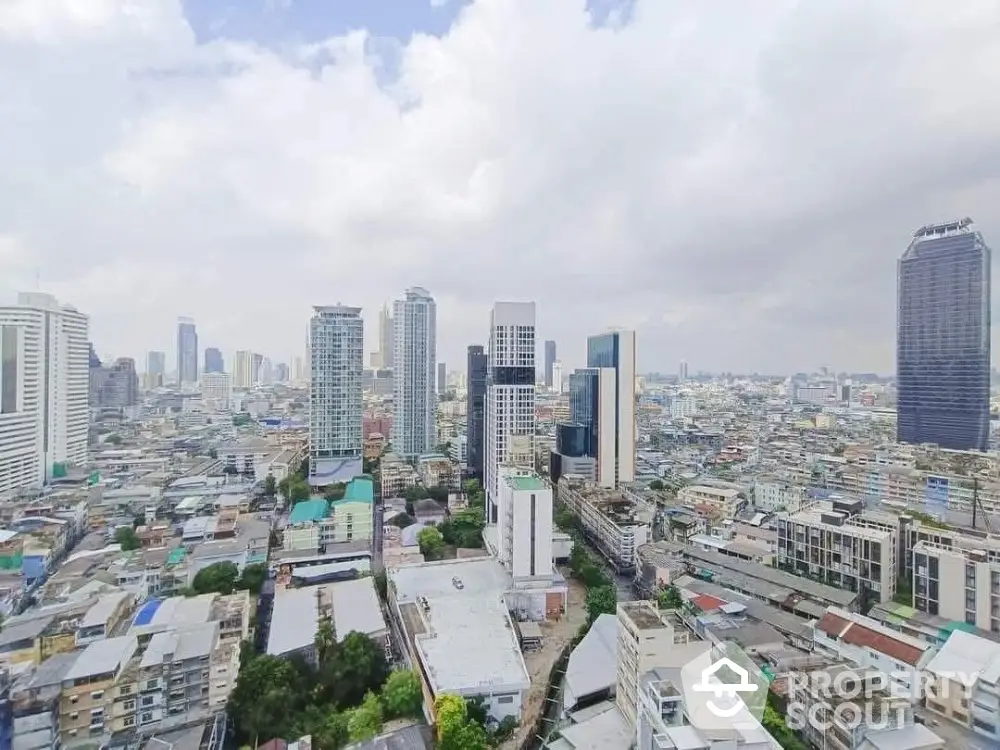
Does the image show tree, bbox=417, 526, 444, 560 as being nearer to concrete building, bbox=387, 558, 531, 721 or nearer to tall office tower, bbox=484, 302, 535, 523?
concrete building, bbox=387, 558, 531, 721

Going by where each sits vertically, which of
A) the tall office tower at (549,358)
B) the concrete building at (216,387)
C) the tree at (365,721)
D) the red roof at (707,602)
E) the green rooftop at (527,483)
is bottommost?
the tree at (365,721)

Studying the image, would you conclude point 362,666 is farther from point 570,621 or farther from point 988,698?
point 988,698

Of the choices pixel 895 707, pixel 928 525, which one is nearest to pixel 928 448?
pixel 928 525

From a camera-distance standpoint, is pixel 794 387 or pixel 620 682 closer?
pixel 620 682

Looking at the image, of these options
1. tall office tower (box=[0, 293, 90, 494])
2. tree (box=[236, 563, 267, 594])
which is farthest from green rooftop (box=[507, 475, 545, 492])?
tall office tower (box=[0, 293, 90, 494])

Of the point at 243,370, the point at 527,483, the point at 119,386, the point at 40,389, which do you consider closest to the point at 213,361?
the point at 243,370

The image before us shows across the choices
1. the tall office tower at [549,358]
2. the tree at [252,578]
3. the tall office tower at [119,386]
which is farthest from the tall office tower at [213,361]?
the tree at [252,578]

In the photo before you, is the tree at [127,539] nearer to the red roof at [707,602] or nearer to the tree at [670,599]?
the tree at [670,599]
